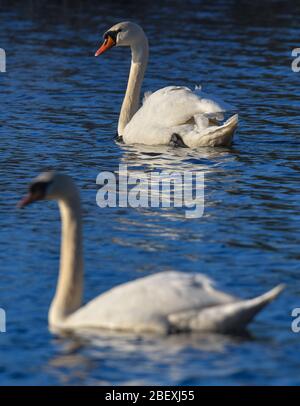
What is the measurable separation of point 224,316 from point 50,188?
5.42 ft

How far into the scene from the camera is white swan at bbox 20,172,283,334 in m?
9.11

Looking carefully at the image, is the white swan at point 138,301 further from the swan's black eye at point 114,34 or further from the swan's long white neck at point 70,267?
the swan's black eye at point 114,34

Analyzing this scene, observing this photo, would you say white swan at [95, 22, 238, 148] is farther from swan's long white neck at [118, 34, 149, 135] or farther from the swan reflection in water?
the swan reflection in water

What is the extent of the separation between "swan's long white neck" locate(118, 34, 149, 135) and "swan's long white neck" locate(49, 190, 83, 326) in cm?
835

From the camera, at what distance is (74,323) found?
9625 millimetres

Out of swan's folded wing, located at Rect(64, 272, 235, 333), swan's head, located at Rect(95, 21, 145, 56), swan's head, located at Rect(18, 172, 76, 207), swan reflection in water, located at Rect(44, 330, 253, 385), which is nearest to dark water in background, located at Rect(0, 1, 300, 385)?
swan reflection in water, located at Rect(44, 330, 253, 385)

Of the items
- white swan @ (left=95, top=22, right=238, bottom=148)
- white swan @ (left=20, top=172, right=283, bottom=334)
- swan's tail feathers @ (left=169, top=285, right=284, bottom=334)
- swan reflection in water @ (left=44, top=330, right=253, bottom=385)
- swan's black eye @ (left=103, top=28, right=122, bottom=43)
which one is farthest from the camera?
swan's black eye @ (left=103, top=28, right=122, bottom=43)

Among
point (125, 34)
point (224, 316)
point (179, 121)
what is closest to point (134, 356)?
point (224, 316)

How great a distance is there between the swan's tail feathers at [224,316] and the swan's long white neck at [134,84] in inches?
359

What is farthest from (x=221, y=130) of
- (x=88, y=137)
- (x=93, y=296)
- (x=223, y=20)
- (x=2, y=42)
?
(x=223, y=20)

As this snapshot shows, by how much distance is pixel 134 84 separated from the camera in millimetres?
18969

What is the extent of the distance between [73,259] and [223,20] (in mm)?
20765

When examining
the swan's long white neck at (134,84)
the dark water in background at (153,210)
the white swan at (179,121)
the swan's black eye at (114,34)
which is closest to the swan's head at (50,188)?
the dark water in background at (153,210)

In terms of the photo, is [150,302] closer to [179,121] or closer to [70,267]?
[70,267]
